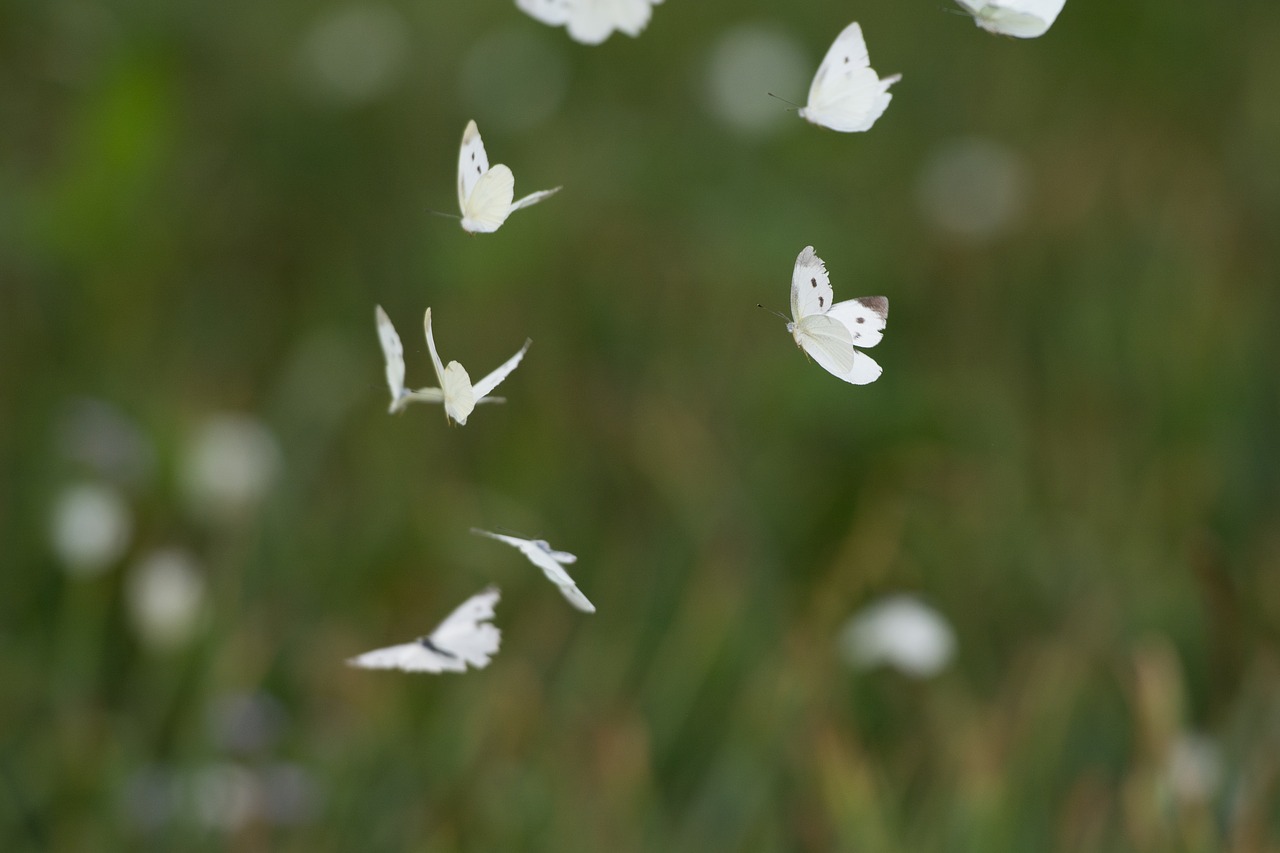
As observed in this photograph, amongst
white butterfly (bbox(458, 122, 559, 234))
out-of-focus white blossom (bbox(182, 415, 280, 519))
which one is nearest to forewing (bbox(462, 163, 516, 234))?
white butterfly (bbox(458, 122, 559, 234))

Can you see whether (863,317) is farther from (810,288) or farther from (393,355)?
(393,355)

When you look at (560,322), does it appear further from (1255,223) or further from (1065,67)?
(1065,67)

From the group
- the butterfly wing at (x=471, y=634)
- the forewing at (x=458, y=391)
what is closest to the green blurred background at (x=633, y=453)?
the butterfly wing at (x=471, y=634)

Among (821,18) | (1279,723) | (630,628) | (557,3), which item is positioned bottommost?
(821,18)

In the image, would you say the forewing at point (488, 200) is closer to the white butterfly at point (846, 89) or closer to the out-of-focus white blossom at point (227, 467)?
the white butterfly at point (846, 89)

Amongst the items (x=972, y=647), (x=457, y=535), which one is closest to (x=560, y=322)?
(x=457, y=535)

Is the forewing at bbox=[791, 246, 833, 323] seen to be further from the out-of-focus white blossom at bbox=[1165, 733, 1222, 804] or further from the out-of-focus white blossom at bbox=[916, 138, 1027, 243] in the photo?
the out-of-focus white blossom at bbox=[916, 138, 1027, 243]
